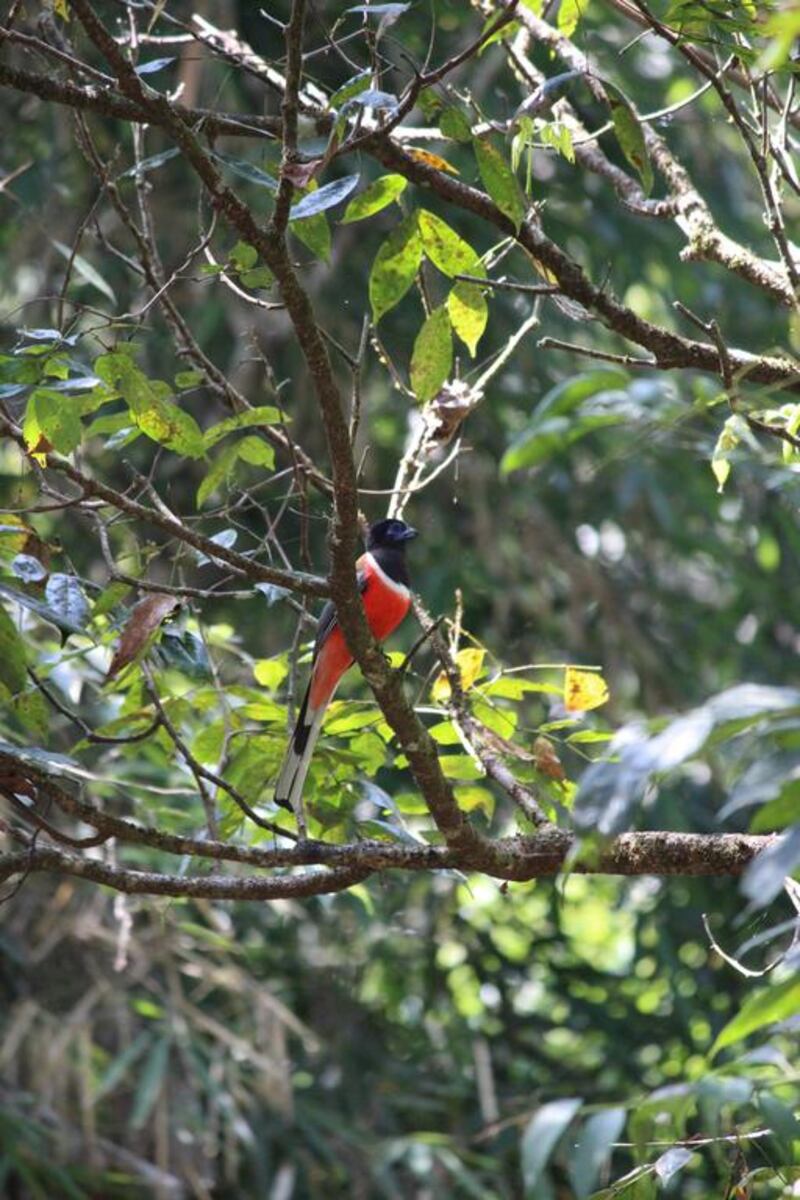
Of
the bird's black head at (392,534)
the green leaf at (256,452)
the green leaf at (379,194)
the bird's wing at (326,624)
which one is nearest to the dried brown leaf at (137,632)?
the green leaf at (256,452)

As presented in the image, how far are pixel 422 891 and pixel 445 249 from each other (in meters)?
4.88

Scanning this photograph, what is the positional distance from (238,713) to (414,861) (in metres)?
0.62

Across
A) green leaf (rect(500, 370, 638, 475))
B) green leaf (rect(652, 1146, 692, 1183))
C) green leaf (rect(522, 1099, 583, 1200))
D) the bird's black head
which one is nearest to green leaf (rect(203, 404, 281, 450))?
green leaf (rect(500, 370, 638, 475))

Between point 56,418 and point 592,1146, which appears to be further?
point 56,418

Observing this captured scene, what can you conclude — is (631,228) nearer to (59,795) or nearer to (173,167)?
(173,167)

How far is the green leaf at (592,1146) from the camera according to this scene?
55.7 inches

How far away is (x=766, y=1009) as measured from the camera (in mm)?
1439

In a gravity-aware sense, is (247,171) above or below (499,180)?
above

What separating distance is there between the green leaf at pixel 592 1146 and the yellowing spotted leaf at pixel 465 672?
173 cm

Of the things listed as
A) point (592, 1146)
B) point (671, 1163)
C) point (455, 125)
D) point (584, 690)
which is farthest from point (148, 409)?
point (592, 1146)

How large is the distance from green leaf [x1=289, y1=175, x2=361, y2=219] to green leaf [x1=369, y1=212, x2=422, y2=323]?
0.21 m

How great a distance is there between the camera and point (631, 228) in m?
7.29

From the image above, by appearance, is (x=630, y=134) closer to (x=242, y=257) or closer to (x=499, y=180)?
(x=499, y=180)

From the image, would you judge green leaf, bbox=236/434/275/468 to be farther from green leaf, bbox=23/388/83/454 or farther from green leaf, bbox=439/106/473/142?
green leaf, bbox=439/106/473/142
